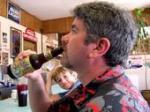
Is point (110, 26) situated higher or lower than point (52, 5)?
lower

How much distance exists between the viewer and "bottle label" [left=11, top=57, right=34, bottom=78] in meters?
1.09

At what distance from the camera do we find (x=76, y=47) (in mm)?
834

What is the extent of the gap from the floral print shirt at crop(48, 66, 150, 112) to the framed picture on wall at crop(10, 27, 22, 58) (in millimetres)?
3789

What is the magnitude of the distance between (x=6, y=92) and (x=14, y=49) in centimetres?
219

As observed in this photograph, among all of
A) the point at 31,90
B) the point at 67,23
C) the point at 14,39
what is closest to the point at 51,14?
the point at 67,23

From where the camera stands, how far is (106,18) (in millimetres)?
803

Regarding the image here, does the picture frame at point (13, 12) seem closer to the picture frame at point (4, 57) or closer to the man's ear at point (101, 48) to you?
the picture frame at point (4, 57)

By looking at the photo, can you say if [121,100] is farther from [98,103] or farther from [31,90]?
[31,90]

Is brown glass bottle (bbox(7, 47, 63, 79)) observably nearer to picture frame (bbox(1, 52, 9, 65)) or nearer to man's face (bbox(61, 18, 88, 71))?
man's face (bbox(61, 18, 88, 71))

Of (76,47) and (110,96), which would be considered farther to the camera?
(76,47)

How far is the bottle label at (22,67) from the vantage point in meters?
1.09

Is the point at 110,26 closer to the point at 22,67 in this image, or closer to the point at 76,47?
the point at 76,47

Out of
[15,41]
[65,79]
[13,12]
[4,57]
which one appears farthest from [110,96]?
[13,12]

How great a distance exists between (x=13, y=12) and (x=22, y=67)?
12.4ft
